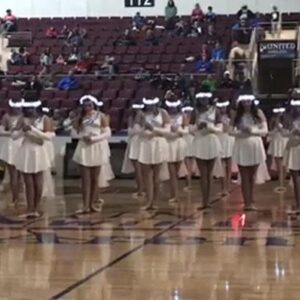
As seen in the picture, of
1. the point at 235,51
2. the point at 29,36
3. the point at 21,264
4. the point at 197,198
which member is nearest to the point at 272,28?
the point at 235,51

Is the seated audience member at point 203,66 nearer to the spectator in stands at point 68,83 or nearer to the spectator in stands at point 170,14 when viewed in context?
the spectator in stands at point 68,83

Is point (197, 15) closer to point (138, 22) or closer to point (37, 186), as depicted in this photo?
point (138, 22)

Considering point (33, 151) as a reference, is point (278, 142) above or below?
below

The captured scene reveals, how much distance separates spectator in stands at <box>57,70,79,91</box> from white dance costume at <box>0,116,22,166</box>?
747 centimetres

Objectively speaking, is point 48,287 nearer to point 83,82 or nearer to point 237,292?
point 237,292

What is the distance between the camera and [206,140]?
477 inches

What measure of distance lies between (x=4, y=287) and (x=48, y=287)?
0.34 meters

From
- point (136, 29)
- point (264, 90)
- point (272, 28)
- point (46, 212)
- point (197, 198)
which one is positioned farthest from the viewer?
point (136, 29)

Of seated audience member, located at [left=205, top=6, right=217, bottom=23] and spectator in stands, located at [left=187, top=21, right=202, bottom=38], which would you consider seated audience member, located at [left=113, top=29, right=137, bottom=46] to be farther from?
seated audience member, located at [left=205, top=6, right=217, bottom=23]

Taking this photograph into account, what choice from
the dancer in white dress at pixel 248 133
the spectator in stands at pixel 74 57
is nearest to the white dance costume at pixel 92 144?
the dancer in white dress at pixel 248 133

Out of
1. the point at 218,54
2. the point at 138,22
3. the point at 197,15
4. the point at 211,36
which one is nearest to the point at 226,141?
the point at 218,54

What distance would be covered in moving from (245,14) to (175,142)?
1155cm

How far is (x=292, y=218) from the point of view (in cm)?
1111

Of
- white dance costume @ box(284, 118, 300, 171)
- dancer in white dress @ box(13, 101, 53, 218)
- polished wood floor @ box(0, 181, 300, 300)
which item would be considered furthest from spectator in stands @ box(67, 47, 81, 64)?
white dance costume @ box(284, 118, 300, 171)
